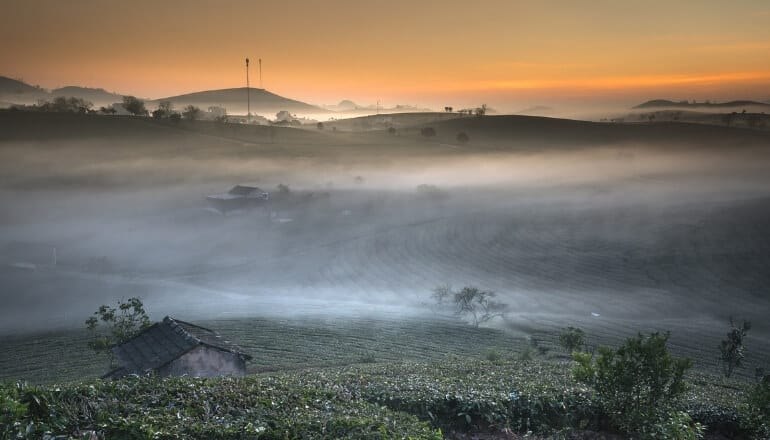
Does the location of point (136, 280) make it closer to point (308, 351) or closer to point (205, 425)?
point (308, 351)

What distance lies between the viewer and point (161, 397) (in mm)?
9977

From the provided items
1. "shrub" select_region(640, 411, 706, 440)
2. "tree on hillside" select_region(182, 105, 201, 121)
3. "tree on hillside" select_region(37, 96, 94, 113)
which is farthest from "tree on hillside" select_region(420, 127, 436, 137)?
"shrub" select_region(640, 411, 706, 440)

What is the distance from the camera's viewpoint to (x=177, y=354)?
21.0 metres

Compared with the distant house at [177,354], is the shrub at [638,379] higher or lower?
higher

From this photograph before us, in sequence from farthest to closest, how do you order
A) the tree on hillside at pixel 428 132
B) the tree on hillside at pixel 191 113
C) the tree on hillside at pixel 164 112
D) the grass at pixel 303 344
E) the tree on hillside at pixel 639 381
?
the tree on hillside at pixel 428 132, the tree on hillside at pixel 191 113, the tree on hillside at pixel 164 112, the grass at pixel 303 344, the tree on hillside at pixel 639 381

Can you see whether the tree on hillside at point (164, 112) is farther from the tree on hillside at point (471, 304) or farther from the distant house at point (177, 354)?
the distant house at point (177, 354)

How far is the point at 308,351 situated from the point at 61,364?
1643 centimetres

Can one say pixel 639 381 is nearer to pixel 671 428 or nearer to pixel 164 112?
pixel 671 428

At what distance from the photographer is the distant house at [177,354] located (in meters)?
21.0

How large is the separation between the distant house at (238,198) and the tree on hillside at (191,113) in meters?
41.6

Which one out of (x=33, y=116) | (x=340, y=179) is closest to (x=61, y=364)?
(x=340, y=179)

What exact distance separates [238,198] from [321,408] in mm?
87129

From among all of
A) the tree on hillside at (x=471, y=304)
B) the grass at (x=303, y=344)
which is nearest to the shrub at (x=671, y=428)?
the grass at (x=303, y=344)

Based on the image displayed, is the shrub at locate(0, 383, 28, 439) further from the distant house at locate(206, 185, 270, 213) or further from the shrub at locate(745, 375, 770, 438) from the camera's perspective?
the distant house at locate(206, 185, 270, 213)
